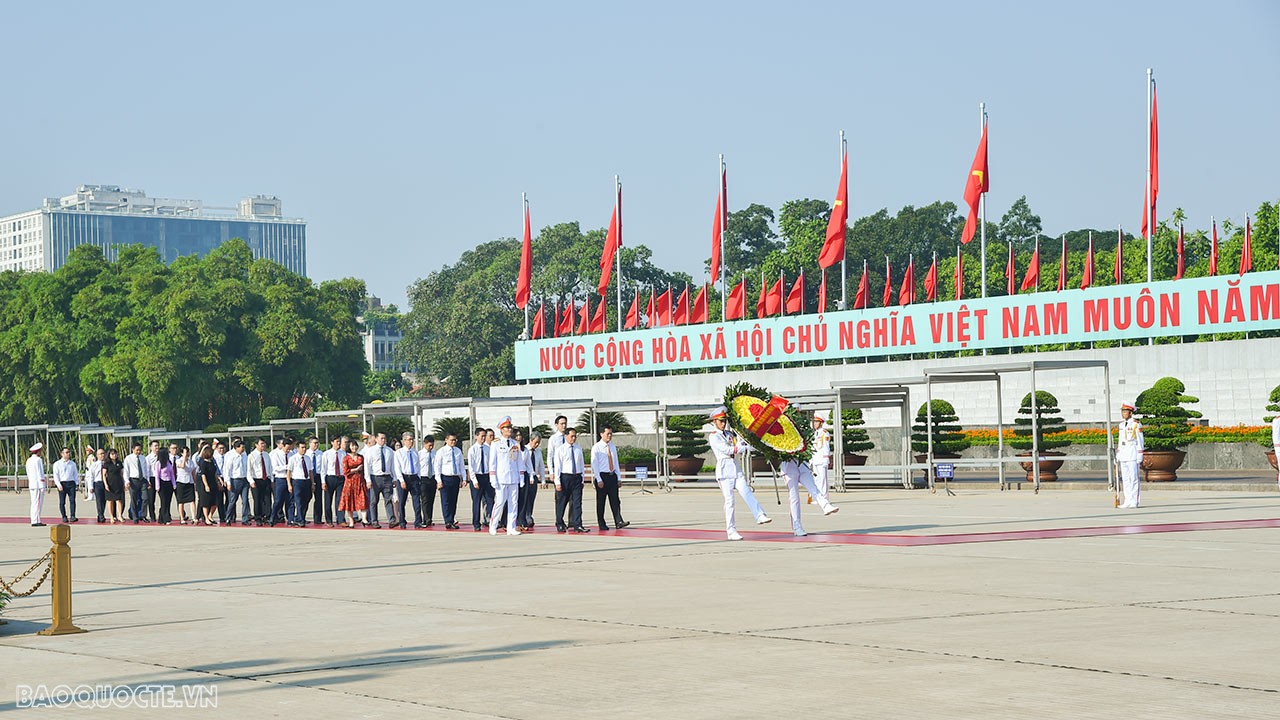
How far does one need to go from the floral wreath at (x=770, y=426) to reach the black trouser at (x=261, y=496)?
1069 cm

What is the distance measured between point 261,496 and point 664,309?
117 feet

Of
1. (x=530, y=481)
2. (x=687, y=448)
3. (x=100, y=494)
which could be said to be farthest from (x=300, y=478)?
(x=687, y=448)

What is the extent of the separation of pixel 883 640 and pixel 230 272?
77.4 meters

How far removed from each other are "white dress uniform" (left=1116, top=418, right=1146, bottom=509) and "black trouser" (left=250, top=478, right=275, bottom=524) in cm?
1459

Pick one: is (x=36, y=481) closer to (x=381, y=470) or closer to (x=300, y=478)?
(x=300, y=478)

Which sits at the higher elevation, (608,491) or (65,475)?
(65,475)

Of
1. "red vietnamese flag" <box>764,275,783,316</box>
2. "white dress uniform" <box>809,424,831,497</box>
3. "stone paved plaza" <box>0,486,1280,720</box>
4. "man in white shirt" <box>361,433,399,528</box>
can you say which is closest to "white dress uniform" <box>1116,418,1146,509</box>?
"stone paved plaza" <box>0,486,1280,720</box>

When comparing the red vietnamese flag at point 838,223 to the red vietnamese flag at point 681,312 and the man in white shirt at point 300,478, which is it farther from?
the man in white shirt at point 300,478

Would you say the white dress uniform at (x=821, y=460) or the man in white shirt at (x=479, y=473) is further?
the white dress uniform at (x=821, y=460)

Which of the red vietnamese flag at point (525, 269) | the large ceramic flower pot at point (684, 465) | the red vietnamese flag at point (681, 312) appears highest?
the red vietnamese flag at point (525, 269)

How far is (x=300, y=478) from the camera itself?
26.7m

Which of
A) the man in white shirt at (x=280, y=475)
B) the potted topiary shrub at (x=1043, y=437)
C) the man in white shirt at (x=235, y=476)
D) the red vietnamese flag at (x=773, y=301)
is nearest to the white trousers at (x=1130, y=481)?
the potted topiary shrub at (x=1043, y=437)

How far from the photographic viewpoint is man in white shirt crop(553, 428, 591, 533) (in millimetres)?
22078

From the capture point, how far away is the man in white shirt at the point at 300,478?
26.7 metres
